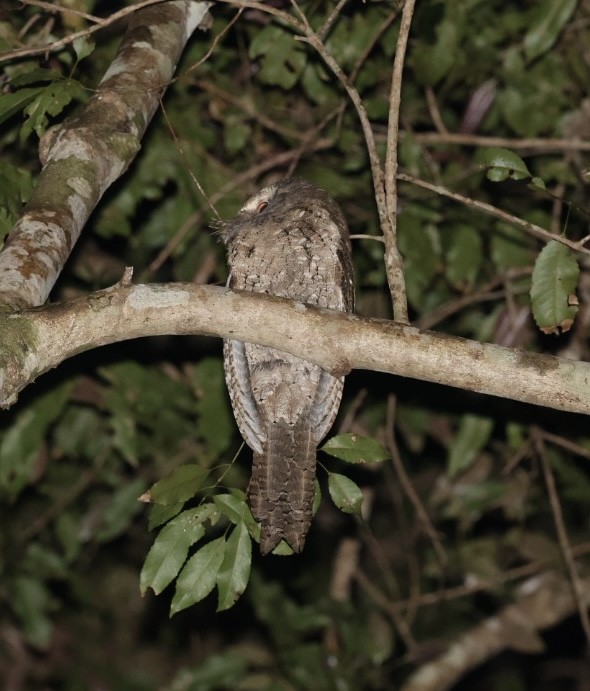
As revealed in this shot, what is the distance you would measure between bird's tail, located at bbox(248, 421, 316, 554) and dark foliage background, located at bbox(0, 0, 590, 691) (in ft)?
2.38

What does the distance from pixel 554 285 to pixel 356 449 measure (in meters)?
0.68

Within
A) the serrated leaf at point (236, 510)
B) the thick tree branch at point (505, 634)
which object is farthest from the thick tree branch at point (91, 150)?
the thick tree branch at point (505, 634)

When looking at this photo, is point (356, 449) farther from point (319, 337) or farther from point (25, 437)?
point (25, 437)

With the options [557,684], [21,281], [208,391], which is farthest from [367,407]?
[557,684]

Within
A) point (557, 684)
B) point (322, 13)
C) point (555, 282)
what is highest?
point (322, 13)

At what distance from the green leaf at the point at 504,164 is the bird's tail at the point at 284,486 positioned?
99 centimetres

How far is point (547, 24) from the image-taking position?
11.8 feet

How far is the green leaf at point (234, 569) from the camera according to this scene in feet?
7.55

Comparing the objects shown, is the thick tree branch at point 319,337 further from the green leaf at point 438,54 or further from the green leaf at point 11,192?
the green leaf at point 438,54

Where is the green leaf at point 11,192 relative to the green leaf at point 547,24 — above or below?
above

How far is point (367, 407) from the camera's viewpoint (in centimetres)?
423

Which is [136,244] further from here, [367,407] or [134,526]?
[134,526]

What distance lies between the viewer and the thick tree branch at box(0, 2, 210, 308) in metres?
2.29

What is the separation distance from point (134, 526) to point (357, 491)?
2957mm
